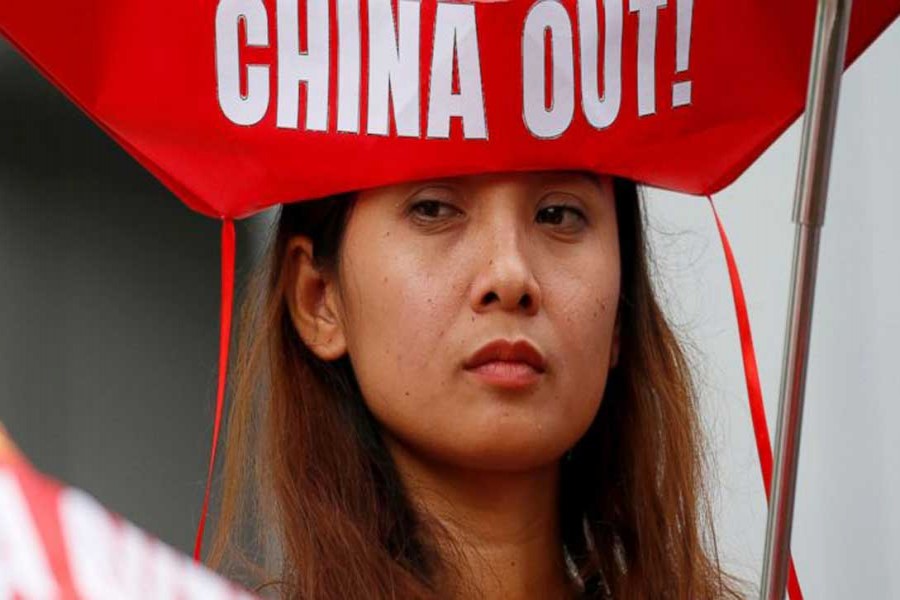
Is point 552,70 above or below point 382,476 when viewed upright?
above

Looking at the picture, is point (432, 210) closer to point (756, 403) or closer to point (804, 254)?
point (756, 403)

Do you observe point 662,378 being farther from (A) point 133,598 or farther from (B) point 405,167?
(A) point 133,598

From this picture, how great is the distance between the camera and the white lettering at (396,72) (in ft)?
3.99

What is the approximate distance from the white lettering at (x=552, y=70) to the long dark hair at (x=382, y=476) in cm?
14

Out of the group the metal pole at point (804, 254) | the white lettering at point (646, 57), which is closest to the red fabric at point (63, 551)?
the metal pole at point (804, 254)

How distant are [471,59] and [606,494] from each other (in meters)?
0.35

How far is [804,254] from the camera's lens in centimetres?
85

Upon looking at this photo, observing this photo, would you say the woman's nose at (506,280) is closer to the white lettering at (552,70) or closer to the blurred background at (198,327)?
the white lettering at (552,70)

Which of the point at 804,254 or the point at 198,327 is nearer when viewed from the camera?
the point at 804,254

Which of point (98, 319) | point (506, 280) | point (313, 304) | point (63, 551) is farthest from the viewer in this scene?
point (98, 319)

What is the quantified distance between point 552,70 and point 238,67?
21 centimetres

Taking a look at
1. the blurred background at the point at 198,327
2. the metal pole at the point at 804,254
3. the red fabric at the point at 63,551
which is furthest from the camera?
the blurred background at the point at 198,327

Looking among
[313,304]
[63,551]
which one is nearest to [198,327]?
[313,304]

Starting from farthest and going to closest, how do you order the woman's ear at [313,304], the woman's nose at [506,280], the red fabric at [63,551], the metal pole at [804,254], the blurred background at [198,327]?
the blurred background at [198,327] → the woman's ear at [313,304] → the woman's nose at [506,280] → the metal pole at [804,254] → the red fabric at [63,551]
